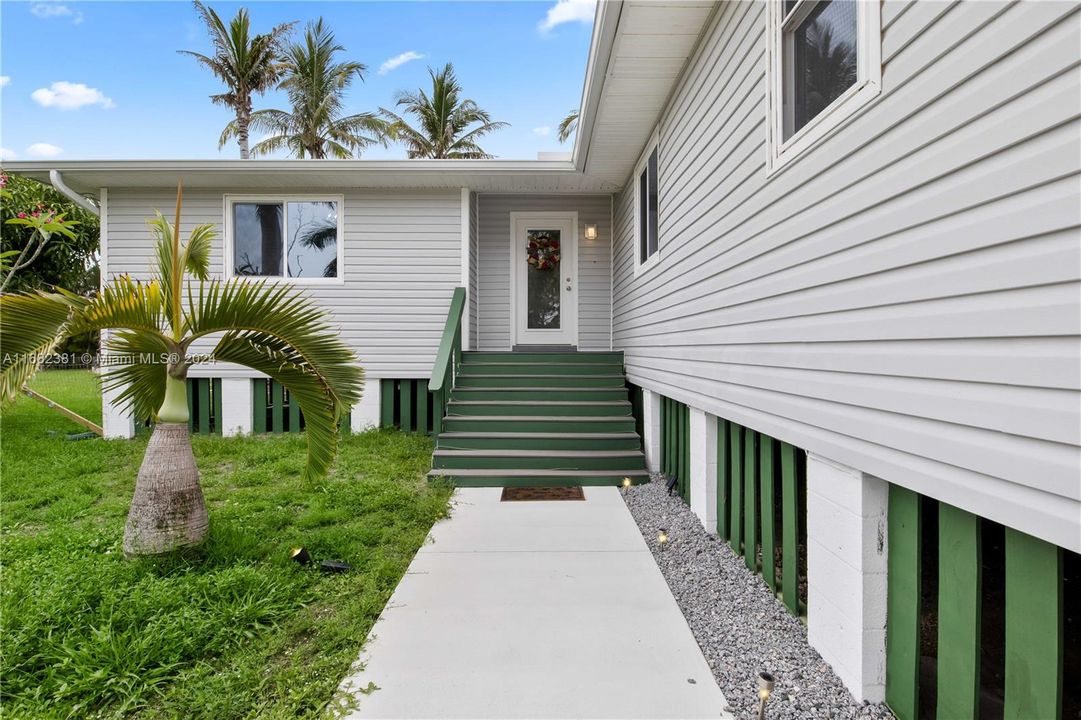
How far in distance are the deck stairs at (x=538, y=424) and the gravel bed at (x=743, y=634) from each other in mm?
1246

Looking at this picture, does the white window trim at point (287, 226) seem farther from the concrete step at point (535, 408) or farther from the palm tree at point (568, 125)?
the palm tree at point (568, 125)

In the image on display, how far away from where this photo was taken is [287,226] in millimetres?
6125

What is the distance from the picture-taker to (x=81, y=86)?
14.0m

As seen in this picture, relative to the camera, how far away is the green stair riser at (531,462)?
450 cm

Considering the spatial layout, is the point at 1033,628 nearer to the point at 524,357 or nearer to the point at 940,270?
the point at 940,270

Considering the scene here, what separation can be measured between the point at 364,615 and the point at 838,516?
2072mm

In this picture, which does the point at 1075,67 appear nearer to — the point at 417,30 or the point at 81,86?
the point at 417,30

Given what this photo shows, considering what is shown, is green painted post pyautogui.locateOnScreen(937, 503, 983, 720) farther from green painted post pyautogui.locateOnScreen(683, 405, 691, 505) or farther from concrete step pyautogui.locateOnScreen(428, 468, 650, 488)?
concrete step pyautogui.locateOnScreen(428, 468, 650, 488)

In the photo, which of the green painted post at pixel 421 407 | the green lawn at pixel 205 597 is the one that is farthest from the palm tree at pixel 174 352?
the green painted post at pixel 421 407

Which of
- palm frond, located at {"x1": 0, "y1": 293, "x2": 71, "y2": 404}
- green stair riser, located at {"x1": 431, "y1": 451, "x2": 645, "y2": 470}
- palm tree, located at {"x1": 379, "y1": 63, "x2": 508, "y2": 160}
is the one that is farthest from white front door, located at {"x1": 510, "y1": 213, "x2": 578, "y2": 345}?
palm tree, located at {"x1": 379, "y1": 63, "x2": 508, "y2": 160}

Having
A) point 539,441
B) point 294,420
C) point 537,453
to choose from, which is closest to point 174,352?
point 537,453

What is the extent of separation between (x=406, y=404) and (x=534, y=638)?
455cm

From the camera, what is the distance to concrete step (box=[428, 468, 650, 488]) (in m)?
4.37

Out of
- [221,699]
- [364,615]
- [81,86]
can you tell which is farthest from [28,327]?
[81,86]
